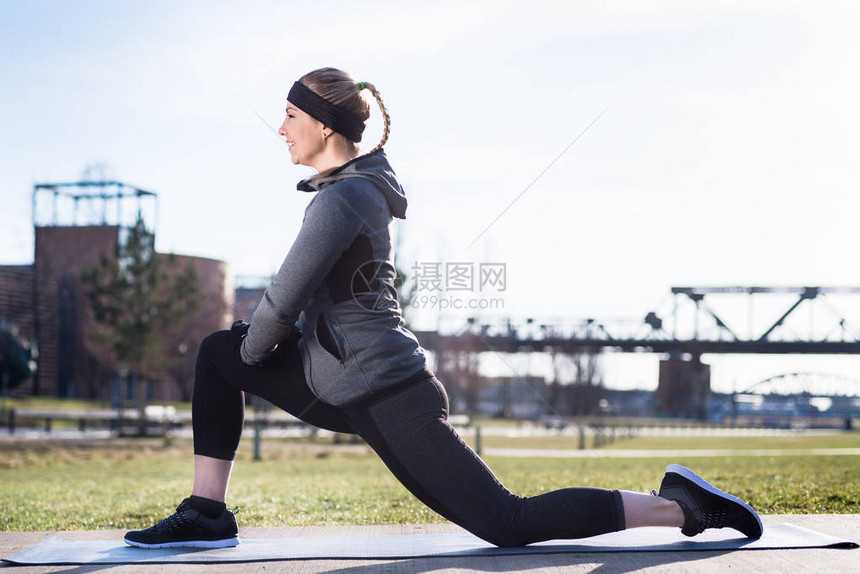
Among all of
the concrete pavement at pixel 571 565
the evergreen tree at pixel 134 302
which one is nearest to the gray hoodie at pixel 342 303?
the concrete pavement at pixel 571 565

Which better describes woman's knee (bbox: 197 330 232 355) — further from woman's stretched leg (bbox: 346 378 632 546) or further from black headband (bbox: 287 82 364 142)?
black headband (bbox: 287 82 364 142)

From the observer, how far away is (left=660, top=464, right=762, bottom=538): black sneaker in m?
2.93

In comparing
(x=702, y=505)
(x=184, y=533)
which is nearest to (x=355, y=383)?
(x=184, y=533)

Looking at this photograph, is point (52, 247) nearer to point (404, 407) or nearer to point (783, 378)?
point (404, 407)

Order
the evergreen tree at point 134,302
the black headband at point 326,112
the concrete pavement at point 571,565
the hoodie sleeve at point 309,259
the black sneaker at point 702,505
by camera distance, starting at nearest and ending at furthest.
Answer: the concrete pavement at point 571,565
the hoodie sleeve at point 309,259
the black sneaker at point 702,505
the black headband at point 326,112
the evergreen tree at point 134,302

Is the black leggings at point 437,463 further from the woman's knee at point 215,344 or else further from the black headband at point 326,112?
the black headband at point 326,112

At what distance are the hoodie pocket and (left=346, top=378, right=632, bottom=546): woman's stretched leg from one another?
0.57ft

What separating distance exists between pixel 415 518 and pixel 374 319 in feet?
5.83

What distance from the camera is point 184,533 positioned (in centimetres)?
302

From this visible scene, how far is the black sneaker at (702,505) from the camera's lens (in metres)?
2.93

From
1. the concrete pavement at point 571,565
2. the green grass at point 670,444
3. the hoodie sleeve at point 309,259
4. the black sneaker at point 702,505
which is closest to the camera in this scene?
the concrete pavement at point 571,565

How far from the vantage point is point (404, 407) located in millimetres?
2811

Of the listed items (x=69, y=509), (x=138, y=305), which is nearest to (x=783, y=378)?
(x=138, y=305)

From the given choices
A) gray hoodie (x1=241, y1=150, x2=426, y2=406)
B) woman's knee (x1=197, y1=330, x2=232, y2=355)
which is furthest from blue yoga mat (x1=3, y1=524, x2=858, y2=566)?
woman's knee (x1=197, y1=330, x2=232, y2=355)
